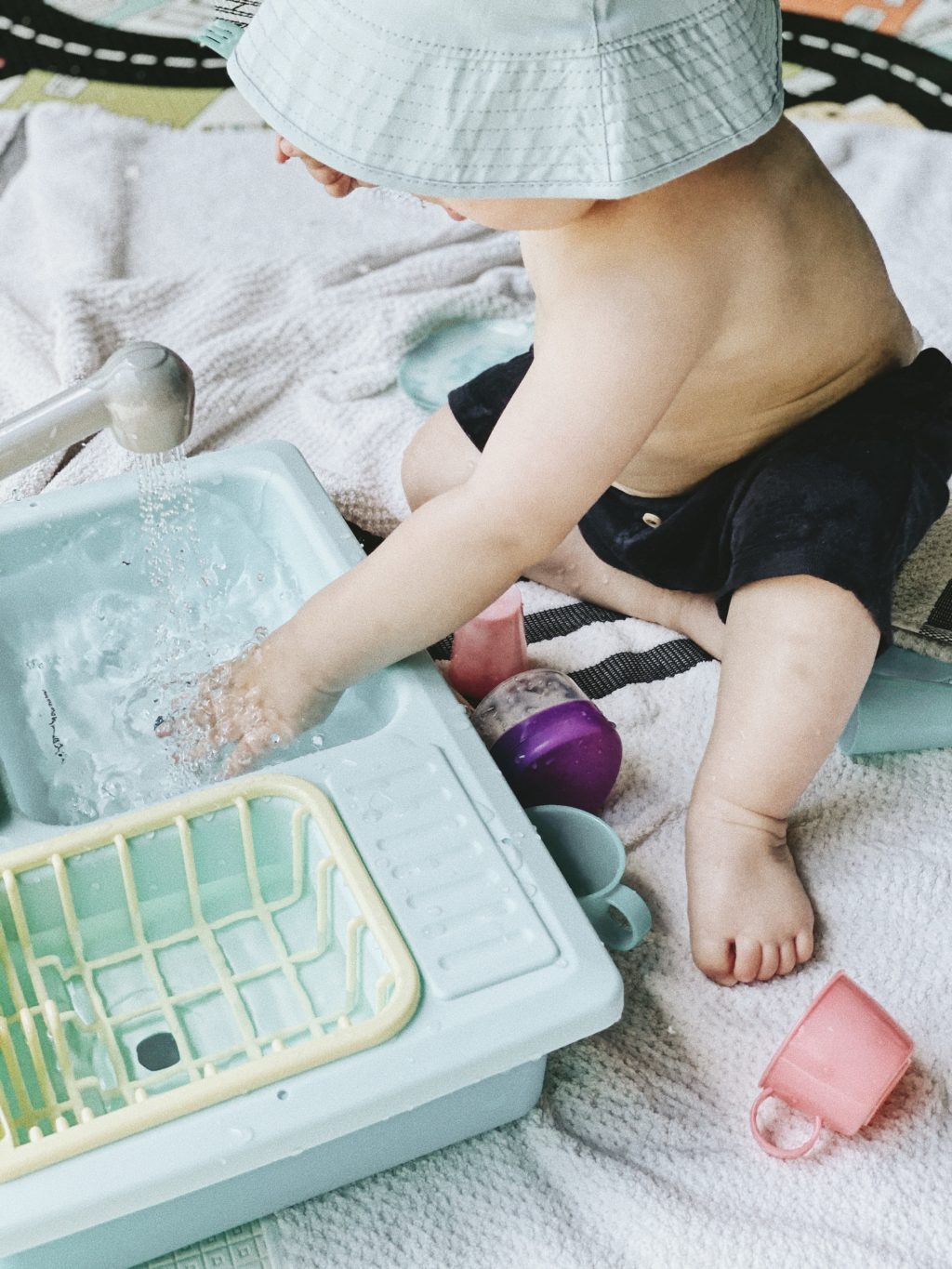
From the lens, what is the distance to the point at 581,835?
2.83ft

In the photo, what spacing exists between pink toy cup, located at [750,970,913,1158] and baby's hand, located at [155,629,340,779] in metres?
0.34

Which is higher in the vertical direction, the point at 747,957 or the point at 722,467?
the point at 722,467

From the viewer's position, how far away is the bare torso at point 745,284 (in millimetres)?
767

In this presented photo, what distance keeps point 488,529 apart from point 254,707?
20 centimetres

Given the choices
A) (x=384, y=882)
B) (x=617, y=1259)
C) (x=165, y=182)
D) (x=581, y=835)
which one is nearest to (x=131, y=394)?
(x=384, y=882)

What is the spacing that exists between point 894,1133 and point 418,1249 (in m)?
0.27

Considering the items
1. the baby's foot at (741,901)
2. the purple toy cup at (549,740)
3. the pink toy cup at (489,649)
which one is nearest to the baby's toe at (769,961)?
the baby's foot at (741,901)

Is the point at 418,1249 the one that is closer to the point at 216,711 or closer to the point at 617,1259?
the point at 617,1259

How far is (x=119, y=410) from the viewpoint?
0.65m

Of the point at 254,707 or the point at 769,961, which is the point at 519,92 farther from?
the point at 769,961

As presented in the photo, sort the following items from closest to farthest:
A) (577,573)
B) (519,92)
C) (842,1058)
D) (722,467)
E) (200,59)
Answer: (519,92), (842,1058), (722,467), (577,573), (200,59)

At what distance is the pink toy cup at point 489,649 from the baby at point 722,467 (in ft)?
0.34

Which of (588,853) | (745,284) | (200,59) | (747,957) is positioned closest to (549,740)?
(588,853)

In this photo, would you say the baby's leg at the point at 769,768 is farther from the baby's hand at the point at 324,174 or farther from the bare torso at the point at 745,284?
the baby's hand at the point at 324,174
